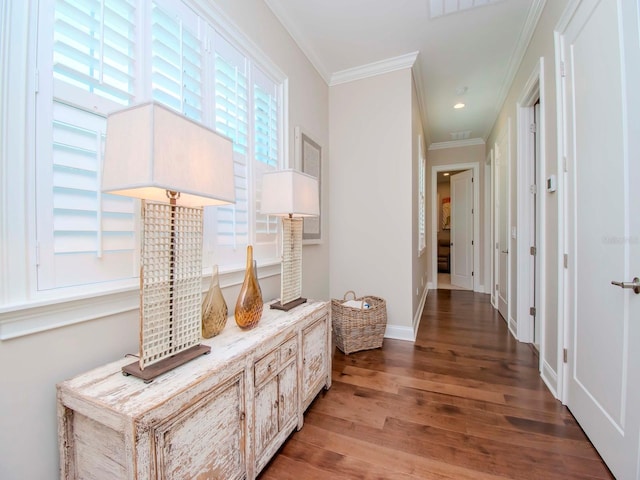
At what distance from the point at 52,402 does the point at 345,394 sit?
1538 mm

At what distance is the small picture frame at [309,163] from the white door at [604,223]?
185 centimetres

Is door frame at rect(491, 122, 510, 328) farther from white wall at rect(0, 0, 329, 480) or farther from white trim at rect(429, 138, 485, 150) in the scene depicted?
white wall at rect(0, 0, 329, 480)

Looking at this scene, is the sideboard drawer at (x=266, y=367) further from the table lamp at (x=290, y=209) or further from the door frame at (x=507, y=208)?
the door frame at (x=507, y=208)

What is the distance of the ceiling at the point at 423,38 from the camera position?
217cm

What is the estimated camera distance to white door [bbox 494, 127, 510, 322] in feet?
11.3

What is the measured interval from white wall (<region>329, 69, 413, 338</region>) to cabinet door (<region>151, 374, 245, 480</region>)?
2109mm

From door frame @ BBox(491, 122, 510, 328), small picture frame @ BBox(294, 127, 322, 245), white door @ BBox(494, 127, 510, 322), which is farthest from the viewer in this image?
white door @ BBox(494, 127, 510, 322)

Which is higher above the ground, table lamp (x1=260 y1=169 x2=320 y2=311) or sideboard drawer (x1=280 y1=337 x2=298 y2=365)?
table lamp (x1=260 y1=169 x2=320 y2=311)

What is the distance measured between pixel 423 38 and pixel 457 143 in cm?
331

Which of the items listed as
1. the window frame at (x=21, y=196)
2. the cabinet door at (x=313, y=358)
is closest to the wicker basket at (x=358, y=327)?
the cabinet door at (x=313, y=358)

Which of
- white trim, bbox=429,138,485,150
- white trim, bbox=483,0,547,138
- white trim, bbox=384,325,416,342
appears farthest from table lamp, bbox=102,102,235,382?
white trim, bbox=429,138,485,150

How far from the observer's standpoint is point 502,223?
3736mm

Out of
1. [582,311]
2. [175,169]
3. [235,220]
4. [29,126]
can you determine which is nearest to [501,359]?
[582,311]

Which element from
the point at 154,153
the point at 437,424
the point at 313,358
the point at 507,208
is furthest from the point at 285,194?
the point at 507,208
